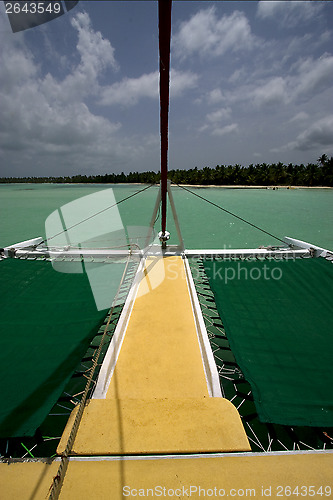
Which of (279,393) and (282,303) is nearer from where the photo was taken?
(279,393)

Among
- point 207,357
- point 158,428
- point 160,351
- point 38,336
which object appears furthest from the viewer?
point 38,336

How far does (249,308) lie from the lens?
5.60 metres

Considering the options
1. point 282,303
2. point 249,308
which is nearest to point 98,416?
point 249,308

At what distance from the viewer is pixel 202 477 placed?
2492 millimetres

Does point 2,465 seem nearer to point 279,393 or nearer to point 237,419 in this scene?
point 237,419

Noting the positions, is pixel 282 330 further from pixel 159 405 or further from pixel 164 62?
pixel 164 62

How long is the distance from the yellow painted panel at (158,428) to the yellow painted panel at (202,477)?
13cm

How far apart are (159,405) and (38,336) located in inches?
111

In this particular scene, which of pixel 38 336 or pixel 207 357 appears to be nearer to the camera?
pixel 207 357

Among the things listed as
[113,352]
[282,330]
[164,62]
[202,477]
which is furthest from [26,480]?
[164,62]

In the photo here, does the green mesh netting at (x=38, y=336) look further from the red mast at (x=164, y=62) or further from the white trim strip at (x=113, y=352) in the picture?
the red mast at (x=164, y=62)

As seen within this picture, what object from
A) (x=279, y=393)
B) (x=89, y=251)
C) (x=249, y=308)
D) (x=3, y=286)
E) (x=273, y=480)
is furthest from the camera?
(x=89, y=251)

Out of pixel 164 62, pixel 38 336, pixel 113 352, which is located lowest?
pixel 113 352

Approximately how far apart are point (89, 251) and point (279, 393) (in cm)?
788
